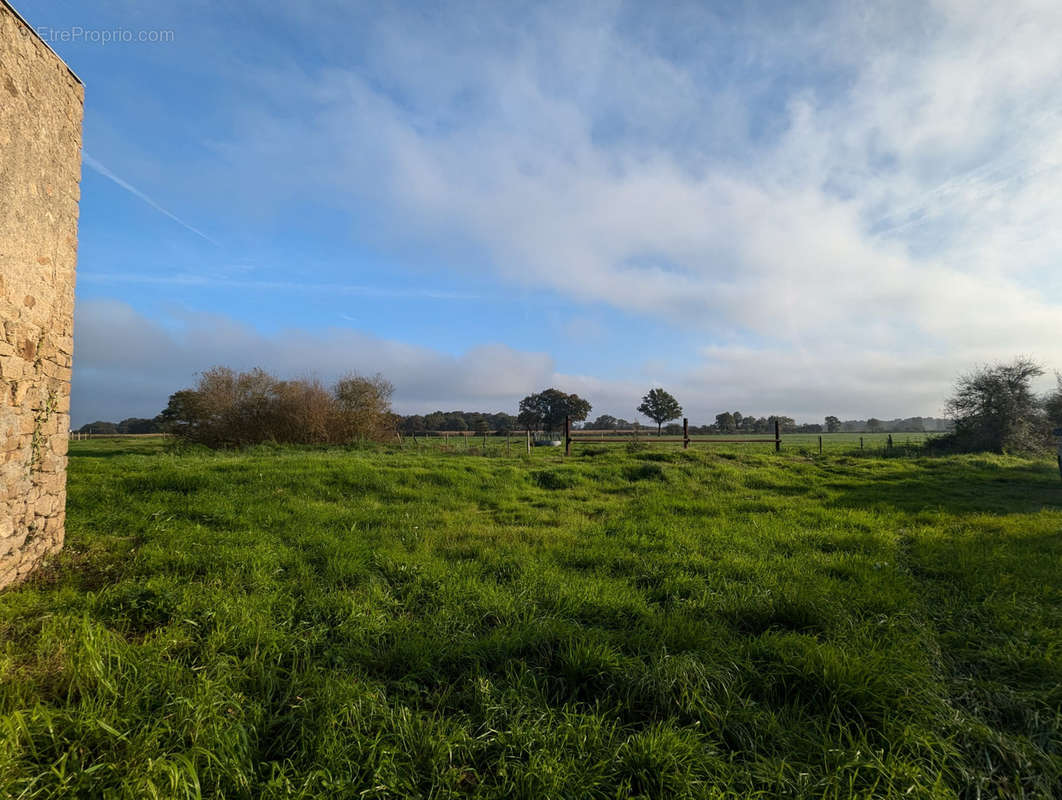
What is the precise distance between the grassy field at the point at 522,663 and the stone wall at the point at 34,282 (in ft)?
2.35

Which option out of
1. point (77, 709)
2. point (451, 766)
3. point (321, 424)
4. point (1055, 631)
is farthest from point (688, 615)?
point (321, 424)

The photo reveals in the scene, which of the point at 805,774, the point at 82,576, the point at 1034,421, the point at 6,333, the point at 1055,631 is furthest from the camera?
the point at 1034,421

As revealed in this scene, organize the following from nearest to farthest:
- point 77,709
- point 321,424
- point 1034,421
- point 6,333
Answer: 1. point 77,709
2. point 6,333
3. point 321,424
4. point 1034,421

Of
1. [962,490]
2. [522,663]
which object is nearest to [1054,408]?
[962,490]

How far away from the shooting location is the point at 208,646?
11.2 feet

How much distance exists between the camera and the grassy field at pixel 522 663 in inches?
93.4

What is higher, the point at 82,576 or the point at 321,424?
the point at 321,424

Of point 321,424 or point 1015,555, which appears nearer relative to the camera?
point 1015,555

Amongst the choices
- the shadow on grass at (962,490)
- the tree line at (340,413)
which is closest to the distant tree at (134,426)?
the tree line at (340,413)

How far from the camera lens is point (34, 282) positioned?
4.85 m

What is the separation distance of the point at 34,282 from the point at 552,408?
270 feet

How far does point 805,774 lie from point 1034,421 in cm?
3449

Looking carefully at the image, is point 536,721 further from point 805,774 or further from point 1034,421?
point 1034,421

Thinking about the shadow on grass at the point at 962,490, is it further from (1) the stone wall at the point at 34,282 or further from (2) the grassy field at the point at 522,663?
(1) the stone wall at the point at 34,282
